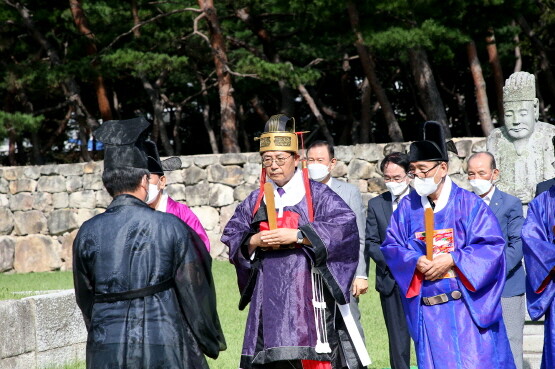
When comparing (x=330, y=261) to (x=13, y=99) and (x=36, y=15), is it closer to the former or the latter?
(x=36, y=15)

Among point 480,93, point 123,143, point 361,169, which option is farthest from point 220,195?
point 123,143

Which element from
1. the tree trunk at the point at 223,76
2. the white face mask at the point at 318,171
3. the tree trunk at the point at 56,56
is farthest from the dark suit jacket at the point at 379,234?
the tree trunk at the point at 56,56

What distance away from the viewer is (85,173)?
15977 millimetres

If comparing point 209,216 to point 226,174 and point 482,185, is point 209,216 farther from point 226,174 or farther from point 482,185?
point 482,185

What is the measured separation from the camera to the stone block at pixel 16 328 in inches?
263

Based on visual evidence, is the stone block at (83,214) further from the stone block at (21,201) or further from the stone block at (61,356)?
the stone block at (61,356)

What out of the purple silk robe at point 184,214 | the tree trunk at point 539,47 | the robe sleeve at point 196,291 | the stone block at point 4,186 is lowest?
the robe sleeve at point 196,291

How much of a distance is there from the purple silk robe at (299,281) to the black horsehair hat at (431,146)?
1.92 feet

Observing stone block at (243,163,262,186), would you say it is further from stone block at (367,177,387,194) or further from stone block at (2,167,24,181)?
stone block at (2,167,24,181)

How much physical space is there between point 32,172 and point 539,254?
12712mm

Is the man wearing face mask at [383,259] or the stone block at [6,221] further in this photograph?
the stone block at [6,221]

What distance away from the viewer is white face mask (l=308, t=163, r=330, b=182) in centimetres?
672

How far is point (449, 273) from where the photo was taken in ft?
17.1

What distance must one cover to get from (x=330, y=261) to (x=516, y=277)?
1.94 metres
